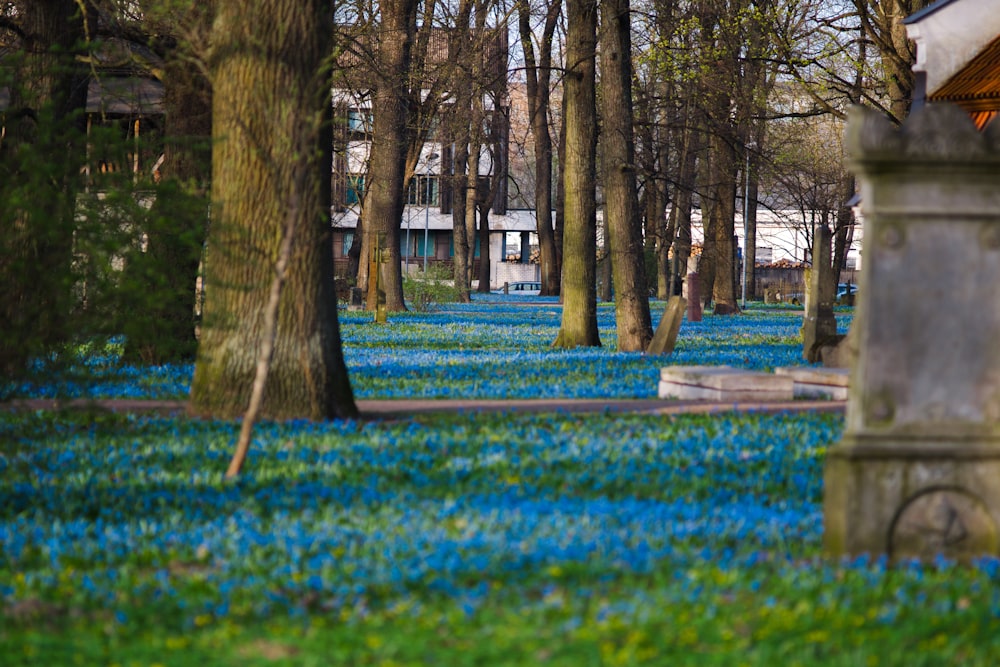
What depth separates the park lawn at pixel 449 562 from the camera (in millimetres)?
5273

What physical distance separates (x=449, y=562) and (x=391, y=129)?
28434 mm

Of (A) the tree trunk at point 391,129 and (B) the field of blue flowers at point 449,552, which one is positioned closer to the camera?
(B) the field of blue flowers at point 449,552

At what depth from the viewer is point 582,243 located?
24469 millimetres

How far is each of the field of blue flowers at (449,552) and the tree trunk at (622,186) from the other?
1117cm

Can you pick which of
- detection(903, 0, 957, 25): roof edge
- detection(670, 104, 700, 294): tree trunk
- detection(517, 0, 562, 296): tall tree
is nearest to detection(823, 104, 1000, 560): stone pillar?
detection(903, 0, 957, 25): roof edge

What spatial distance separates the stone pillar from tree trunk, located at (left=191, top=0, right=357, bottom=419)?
577 centimetres

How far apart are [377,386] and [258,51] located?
214 inches

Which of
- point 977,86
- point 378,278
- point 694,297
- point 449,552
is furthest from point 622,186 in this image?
point 449,552

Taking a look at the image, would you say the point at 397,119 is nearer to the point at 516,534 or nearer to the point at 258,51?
the point at 258,51

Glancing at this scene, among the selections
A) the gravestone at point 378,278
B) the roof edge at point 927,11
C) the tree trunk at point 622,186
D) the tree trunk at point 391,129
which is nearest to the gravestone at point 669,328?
the tree trunk at point 622,186

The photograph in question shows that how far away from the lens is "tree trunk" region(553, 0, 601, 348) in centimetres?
2397

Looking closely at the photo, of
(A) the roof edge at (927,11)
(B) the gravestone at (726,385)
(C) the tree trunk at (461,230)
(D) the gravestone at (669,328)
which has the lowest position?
(B) the gravestone at (726,385)

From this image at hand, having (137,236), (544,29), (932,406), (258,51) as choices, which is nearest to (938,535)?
(932,406)

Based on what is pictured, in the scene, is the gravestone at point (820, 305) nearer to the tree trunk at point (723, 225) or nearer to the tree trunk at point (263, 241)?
the tree trunk at point (263, 241)
